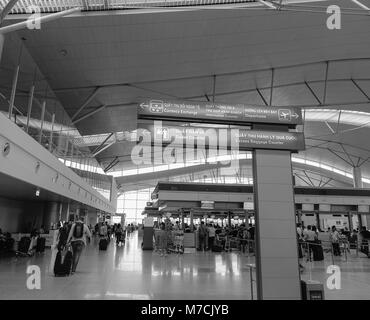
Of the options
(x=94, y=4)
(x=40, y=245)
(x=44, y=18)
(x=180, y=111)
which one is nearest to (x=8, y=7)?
(x=44, y=18)

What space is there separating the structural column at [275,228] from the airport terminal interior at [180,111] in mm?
22

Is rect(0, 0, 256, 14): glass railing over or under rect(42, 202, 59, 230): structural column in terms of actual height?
over

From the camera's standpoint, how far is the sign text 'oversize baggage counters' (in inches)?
258

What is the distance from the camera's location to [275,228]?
6410mm

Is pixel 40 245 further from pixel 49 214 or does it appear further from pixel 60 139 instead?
pixel 49 214

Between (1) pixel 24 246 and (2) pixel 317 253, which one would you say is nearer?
(1) pixel 24 246

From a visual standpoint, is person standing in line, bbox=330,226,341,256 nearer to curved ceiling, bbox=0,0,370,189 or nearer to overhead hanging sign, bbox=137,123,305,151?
curved ceiling, bbox=0,0,370,189

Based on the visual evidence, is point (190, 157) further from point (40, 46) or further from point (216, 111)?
point (216, 111)

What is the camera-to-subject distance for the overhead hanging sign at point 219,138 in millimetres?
6477

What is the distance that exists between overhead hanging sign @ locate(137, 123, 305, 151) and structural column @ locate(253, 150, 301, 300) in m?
0.21

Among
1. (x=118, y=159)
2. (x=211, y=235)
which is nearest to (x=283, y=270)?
(x=211, y=235)

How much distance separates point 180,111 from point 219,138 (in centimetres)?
98

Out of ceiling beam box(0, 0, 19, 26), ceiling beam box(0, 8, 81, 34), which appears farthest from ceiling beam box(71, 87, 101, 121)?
ceiling beam box(0, 0, 19, 26)

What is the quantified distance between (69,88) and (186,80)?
5171 mm
